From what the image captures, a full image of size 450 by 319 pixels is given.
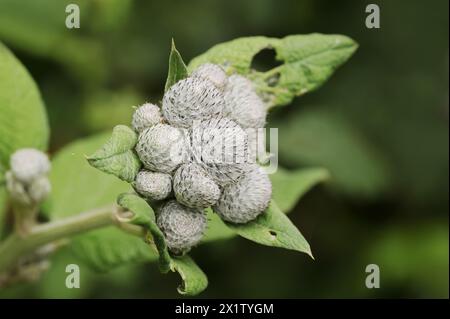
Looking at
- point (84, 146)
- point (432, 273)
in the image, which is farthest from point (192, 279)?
point (432, 273)

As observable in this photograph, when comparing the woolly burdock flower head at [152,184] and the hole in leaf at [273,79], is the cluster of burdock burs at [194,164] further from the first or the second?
the hole in leaf at [273,79]

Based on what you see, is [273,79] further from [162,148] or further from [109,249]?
[109,249]

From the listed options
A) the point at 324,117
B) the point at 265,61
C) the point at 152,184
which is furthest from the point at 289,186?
the point at 324,117

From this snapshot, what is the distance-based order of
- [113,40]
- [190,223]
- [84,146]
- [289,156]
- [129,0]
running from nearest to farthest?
[190,223]
[84,146]
[129,0]
[113,40]
[289,156]

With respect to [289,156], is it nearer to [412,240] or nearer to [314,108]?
[314,108]

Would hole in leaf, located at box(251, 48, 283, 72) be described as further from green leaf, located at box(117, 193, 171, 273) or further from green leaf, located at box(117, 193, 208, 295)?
green leaf, located at box(117, 193, 171, 273)
